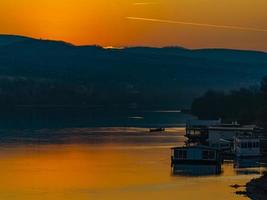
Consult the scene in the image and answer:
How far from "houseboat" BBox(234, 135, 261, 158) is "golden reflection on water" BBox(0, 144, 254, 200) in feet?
12.0

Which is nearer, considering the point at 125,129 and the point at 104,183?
the point at 104,183

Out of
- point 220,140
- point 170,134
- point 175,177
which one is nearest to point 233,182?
point 175,177

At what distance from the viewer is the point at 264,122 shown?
2119 inches

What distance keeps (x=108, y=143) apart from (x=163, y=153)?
8.51 metres

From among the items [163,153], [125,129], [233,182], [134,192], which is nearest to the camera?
[134,192]

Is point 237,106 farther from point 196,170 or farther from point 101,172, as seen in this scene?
point 101,172

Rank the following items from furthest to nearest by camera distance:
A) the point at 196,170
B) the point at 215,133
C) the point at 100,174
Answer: the point at 215,133
the point at 196,170
the point at 100,174

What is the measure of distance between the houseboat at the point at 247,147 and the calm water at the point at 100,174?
3685mm

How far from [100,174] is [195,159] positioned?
643 cm

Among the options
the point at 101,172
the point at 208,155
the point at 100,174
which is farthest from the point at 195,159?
the point at 100,174

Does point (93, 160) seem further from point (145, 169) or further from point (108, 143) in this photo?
point (108, 143)

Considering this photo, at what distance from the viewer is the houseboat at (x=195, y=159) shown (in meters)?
38.4

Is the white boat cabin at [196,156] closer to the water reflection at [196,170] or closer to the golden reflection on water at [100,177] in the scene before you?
the water reflection at [196,170]

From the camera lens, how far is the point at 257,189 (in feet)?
91.4
